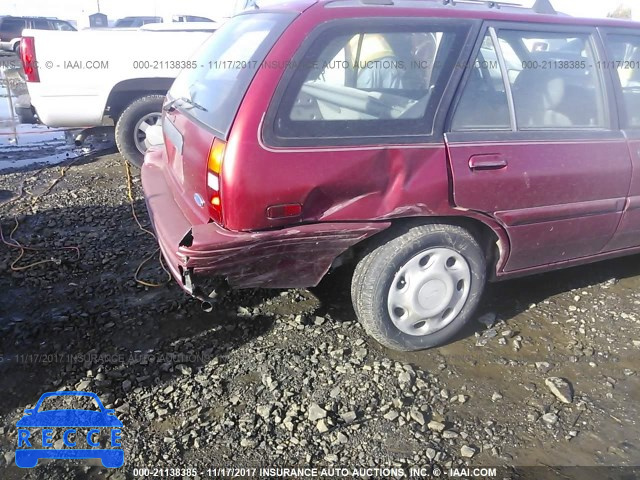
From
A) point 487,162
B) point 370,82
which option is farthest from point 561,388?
point 370,82

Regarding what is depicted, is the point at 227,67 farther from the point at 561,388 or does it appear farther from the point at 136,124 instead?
the point at 136,124

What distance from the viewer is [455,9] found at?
106 inches

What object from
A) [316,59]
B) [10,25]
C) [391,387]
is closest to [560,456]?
[391,387]

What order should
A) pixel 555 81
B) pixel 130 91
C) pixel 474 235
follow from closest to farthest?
pixel 474 235, pixel 555 81, pixel 130 91

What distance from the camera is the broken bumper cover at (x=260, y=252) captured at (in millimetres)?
2367

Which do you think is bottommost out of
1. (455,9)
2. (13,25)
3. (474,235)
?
→ (474,235)

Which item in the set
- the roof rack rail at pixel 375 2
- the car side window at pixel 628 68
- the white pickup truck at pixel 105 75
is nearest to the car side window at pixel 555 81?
the car side window at pixel 628 68

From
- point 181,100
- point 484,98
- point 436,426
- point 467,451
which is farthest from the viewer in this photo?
point 181,100

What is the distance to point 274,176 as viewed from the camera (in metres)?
2.33

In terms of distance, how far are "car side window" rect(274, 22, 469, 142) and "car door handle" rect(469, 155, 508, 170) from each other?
0.30 m

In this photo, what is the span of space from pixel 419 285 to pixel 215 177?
1.20 m

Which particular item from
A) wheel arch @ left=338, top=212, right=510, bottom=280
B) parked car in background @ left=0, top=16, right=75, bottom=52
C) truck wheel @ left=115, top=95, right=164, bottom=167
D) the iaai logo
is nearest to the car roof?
wheel arch @ left=338, top=212, right=510, bottom=280

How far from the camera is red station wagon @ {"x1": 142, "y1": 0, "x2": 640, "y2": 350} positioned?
2387mm

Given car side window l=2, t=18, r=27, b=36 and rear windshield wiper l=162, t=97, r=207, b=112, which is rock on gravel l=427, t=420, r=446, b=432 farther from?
car side window l=2, t=18, r=27, b=36
